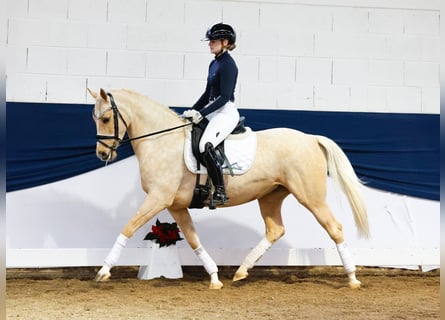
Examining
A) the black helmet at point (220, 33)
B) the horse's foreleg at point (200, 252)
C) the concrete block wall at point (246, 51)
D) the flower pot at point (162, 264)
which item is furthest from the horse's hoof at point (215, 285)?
the black helmet at point (220, 33)

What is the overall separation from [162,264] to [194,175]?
943 mm

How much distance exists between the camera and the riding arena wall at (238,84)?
15.3 ft

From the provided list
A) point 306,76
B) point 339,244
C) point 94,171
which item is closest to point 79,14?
point 94,171

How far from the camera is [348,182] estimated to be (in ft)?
13.7

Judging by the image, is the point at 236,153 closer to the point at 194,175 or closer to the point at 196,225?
the point at 194,175

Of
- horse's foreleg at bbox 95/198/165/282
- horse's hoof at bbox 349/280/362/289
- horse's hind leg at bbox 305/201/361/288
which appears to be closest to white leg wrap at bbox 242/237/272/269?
horse's hind leg at bbox 305/201/361/288

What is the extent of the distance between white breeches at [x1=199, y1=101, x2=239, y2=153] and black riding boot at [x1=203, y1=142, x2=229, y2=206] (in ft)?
0.16

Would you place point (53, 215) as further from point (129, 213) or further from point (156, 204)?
point (156, 204)

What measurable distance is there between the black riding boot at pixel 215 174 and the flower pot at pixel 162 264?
0.76 m

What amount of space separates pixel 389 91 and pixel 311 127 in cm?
91

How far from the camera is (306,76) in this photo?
16.6ft

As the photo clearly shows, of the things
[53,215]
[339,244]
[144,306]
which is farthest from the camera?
[53,215]

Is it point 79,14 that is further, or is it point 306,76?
point 306,76

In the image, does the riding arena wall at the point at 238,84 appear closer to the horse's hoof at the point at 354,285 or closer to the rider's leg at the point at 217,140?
the horse's hoof at the point at 354,285
